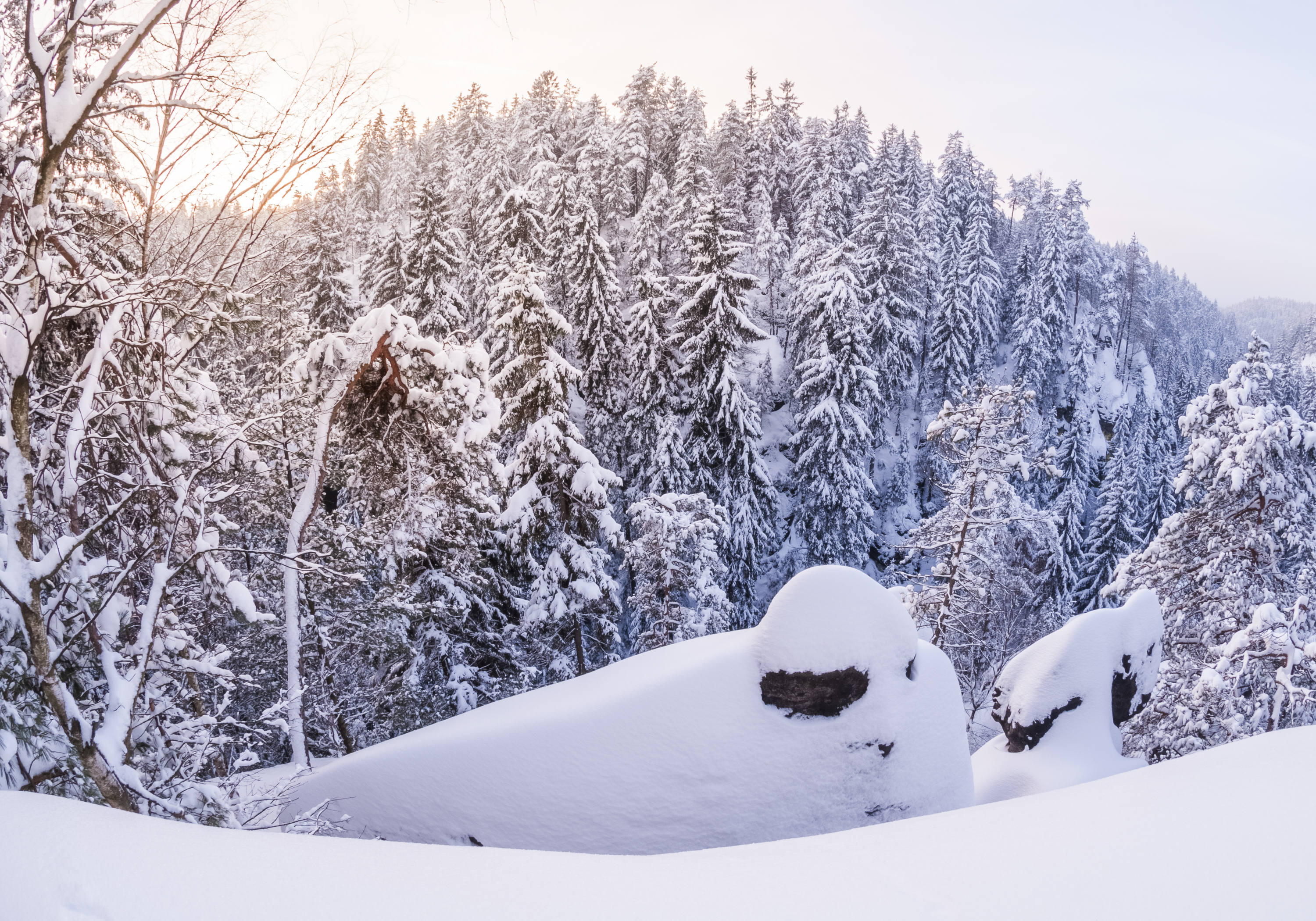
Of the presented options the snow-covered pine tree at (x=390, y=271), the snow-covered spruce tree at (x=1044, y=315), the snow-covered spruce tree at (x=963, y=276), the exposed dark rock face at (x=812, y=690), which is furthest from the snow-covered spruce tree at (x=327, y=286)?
the snow-covered spruce tree at (x=1044, y=315)

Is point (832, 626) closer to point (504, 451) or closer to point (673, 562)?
point (673, 562)

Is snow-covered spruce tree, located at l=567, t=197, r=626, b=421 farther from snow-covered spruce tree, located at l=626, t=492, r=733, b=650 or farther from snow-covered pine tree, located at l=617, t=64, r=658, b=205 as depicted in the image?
snow-covered pine tree, located at l=617, t=64, r=658, b=205

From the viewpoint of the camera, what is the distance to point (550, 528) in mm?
15086

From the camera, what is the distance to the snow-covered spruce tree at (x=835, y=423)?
26.1 metres

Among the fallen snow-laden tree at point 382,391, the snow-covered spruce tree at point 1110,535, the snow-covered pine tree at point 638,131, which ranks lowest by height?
the snow-covered spruce tree at point 1110,535

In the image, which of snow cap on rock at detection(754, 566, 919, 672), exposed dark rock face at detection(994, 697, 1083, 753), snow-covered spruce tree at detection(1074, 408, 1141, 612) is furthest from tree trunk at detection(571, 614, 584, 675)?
snow-covered spruce tree at detection(1074, 408, 1141, 612)

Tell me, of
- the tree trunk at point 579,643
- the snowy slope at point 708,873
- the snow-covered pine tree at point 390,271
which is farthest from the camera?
the snow-covered pine tree at point 390,271

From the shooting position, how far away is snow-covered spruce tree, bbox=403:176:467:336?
73.6 ft

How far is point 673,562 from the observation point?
1526 cm

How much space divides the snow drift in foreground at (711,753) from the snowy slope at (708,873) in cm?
304

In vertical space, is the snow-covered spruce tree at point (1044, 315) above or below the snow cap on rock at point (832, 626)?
above

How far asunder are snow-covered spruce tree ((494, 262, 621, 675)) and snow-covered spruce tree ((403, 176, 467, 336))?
8026 mm

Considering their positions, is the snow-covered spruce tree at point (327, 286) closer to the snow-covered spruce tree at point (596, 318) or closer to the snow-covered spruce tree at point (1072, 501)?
the snow-covered spruce tree at point (596, 318)

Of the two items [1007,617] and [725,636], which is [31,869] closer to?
[725,636]
